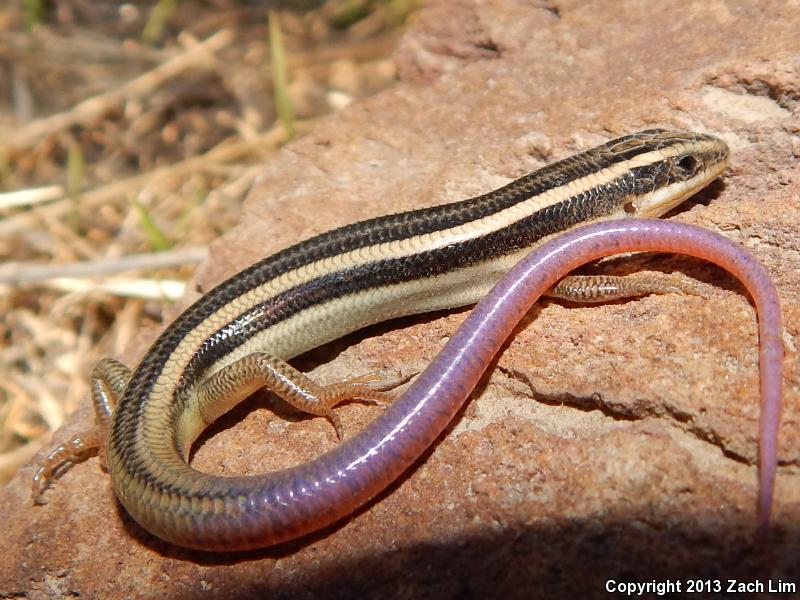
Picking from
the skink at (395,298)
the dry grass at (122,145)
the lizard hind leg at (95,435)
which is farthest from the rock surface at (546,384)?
the dry grass at (122,145)

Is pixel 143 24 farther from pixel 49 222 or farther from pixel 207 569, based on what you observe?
pixel 207 569

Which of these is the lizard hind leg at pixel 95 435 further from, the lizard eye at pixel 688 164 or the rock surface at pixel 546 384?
the lizard eye at pixel 688 164

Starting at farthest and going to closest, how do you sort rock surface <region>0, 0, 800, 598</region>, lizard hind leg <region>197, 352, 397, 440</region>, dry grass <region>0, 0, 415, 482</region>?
1. dry grass <region>0, 0, 415, 482</region>
2. lizard hind leg <region>197, 352, 397, 440</region>
3. rock surface <region>0, 0, 800, 598</region>

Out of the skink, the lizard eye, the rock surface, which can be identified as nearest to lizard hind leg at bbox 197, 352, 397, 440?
the skink

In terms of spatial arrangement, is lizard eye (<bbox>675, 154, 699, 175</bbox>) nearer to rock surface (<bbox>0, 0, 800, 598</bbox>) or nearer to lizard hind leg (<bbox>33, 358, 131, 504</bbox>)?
rock surface (<bbox>0, 0, 800, 598</bbox>)

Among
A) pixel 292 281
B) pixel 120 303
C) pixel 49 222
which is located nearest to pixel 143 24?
pixel 49 222
